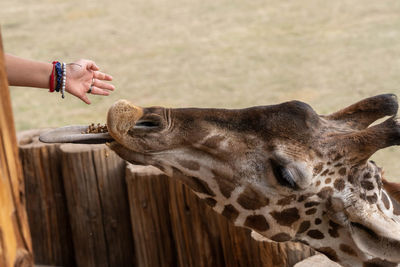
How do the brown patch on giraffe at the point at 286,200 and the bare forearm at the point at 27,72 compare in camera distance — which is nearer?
the brown patch on giraffe at the point at 286,200

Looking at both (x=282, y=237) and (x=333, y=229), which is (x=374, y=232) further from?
(x=282, y=237)

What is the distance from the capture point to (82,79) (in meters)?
3.47

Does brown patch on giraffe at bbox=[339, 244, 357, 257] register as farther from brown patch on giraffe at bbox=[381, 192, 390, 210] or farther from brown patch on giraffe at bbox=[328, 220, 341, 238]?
brown patch on giraffe at bbox=[381, 192, 390, 210]

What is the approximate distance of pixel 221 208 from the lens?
2.83 metres

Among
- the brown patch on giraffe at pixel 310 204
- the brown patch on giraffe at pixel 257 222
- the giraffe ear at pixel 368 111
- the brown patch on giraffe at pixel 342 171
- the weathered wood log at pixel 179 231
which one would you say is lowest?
the weathered wood log at pixel 179 231

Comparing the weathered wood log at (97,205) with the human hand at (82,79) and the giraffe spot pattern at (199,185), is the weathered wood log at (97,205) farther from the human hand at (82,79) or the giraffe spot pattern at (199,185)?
the giraffe spot pattern at (199,185)

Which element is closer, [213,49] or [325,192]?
[325,192]

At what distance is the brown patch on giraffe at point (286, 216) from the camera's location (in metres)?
2.77

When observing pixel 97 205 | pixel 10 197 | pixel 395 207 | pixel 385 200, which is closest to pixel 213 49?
pixel 97 205

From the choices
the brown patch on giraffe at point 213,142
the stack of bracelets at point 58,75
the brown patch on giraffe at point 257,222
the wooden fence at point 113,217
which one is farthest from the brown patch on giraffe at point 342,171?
the stack of bracelets at point 58,75

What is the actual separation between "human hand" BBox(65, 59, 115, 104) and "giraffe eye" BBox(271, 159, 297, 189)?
1159 mm

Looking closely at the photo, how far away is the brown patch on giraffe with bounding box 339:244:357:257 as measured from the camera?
9.04ft

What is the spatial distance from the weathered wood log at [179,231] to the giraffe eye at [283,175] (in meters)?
0.95

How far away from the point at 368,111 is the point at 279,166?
1.78 ft
